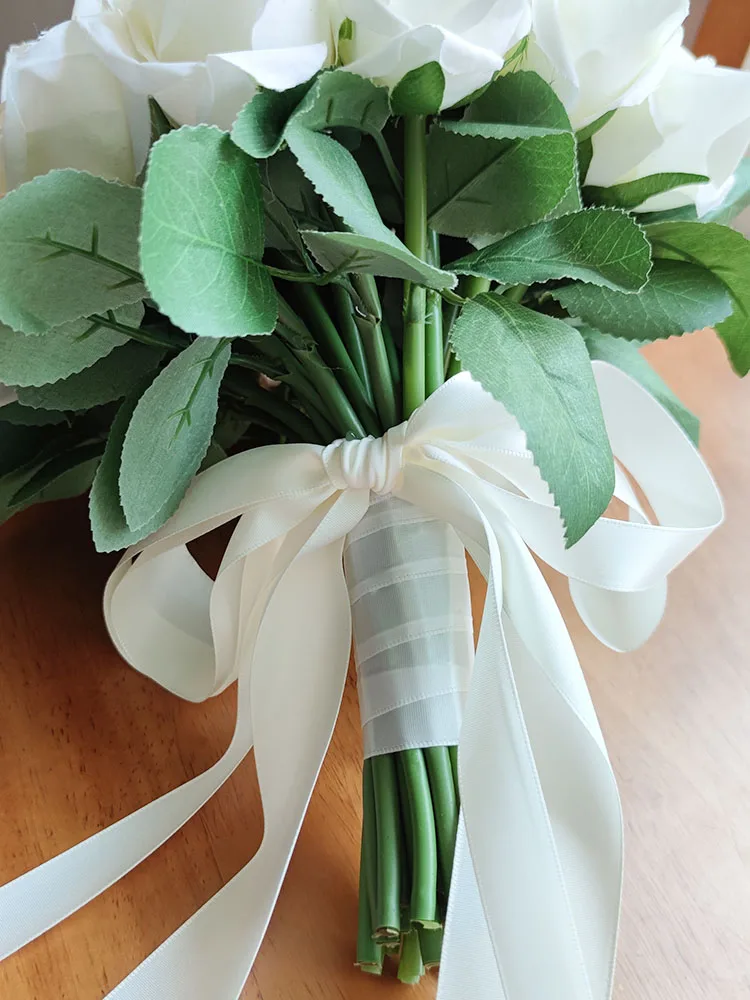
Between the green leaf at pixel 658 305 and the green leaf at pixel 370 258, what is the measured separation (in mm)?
95

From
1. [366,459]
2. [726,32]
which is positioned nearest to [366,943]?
[366,459]

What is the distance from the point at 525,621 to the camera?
0.41 meters

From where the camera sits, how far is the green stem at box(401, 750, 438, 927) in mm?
395

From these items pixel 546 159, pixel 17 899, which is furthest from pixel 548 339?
pixel 17 899

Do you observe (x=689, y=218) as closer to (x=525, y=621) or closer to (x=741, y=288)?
(x=741, y=288)

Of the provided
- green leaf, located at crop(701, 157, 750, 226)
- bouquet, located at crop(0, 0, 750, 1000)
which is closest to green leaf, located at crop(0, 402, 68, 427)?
bouquet, located at crop(0, 0, 750, 1000)

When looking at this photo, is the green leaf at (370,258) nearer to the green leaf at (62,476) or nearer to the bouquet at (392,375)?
the bouquet at (392,375)

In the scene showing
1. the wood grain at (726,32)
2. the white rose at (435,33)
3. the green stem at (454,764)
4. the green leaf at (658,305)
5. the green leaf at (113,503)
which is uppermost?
the wood grain at (726,32)

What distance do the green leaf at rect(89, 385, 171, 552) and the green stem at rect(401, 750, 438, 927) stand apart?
15 cm

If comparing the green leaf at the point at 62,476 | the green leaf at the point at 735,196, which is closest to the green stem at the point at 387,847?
the green leaf at the point at 62,476

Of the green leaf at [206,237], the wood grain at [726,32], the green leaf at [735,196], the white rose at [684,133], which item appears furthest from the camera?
the wood grain at [726,32]

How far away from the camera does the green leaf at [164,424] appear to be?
0.38 m

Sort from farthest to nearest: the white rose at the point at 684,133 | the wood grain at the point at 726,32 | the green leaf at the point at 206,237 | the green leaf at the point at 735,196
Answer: the wood grain at the point at 726,32
the green leaf at the point at 735,196
the white rose at the point at 684,133
the green leaf at the point at 206,237

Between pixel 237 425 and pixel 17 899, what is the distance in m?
0.28
